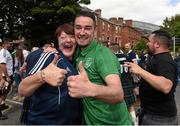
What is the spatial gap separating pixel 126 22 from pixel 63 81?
4410 inches

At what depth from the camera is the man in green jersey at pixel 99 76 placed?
2984 mm

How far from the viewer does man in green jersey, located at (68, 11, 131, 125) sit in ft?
9.79

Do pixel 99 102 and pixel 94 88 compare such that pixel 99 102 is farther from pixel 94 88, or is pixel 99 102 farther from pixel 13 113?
pixel 13 113

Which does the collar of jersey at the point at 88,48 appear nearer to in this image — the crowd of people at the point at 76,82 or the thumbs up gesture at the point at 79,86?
the crowd of people at the point at 76,82

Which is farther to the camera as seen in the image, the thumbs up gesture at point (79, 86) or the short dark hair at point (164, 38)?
the short dark hair at point (164, 38)

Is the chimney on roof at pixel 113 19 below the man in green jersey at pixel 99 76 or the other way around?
the other way around

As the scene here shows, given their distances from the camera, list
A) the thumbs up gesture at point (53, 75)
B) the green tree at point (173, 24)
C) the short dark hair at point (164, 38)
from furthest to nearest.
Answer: the green tree at point (173, 24)
the short dark hair at point (164, 38)
the thumbs up gesture at point (53, 75)

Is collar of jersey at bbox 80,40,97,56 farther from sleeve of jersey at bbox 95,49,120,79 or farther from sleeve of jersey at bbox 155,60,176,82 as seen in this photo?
sleeve of jersey at bbox 155,60,176,82

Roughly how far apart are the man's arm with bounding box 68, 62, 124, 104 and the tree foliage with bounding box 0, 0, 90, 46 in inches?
1361

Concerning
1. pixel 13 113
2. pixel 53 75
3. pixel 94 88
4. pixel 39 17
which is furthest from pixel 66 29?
pixel 39 17

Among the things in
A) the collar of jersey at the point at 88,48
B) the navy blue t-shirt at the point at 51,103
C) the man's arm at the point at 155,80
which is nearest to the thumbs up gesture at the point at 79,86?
the navy blue t-shirt at the point at 51,103

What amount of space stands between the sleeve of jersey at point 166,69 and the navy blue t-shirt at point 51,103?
1.23 meters

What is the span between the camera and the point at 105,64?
10.7 feet

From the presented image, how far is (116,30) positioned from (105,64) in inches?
3756
